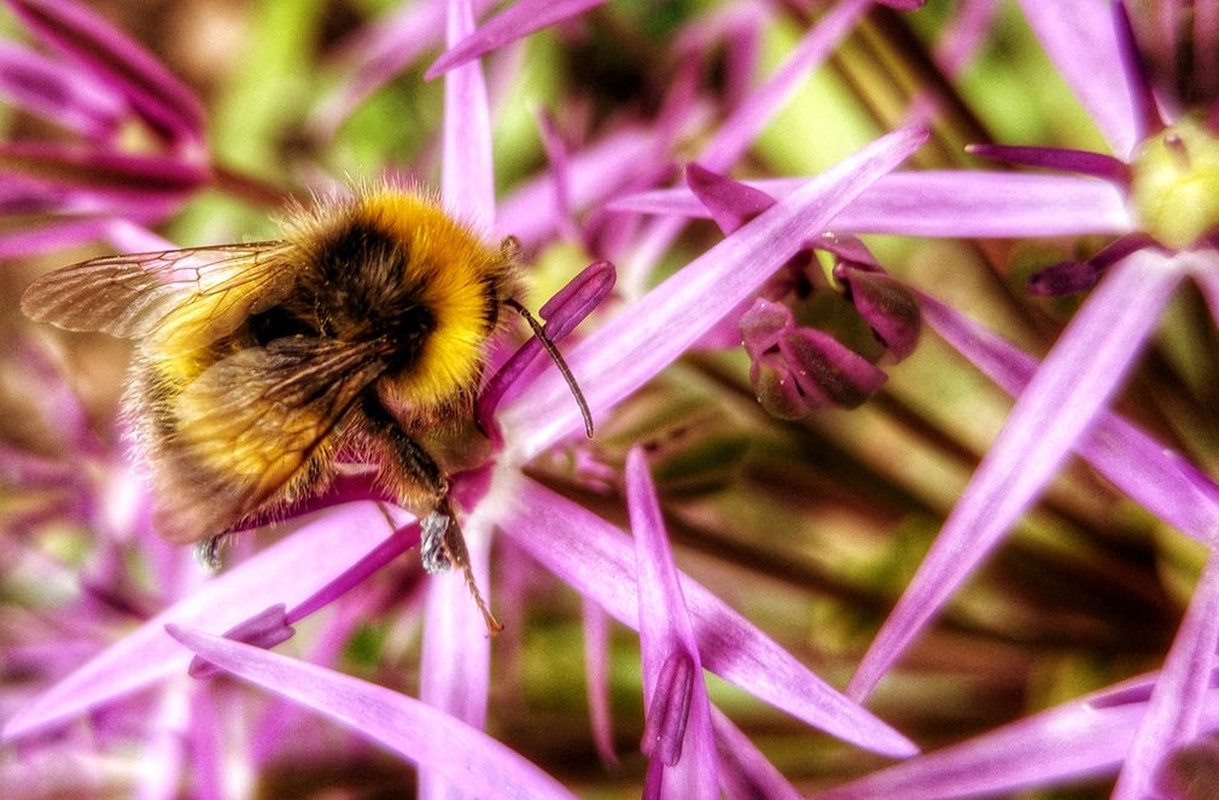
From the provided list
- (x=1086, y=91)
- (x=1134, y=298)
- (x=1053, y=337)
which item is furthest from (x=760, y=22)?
(x=1134, y=298)

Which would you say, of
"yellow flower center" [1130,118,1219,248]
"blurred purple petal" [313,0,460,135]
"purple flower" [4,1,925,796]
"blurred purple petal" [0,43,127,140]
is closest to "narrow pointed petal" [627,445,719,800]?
"purple flower" [4,1,925,796]

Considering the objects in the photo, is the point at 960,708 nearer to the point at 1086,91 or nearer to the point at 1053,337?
the point at 1053,337

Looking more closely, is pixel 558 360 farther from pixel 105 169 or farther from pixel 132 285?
pixel 105 169

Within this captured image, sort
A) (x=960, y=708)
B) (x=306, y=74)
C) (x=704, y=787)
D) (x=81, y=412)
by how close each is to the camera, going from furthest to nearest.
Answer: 1. (x=306, y=74)
2. (x=960, y=708)
3. (x=81, y=412)
4. (x=704, y=787)

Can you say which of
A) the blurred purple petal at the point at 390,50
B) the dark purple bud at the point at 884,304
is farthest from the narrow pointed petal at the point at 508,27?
the blurred purple petal at the point at 390,50

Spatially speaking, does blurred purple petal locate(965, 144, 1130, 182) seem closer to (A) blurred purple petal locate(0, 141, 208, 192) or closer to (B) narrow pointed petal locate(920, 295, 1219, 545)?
(B) narrow pointed petal locate(920, 295, 1219, 545)

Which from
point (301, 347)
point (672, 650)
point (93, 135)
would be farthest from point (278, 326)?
point (93, 135)
